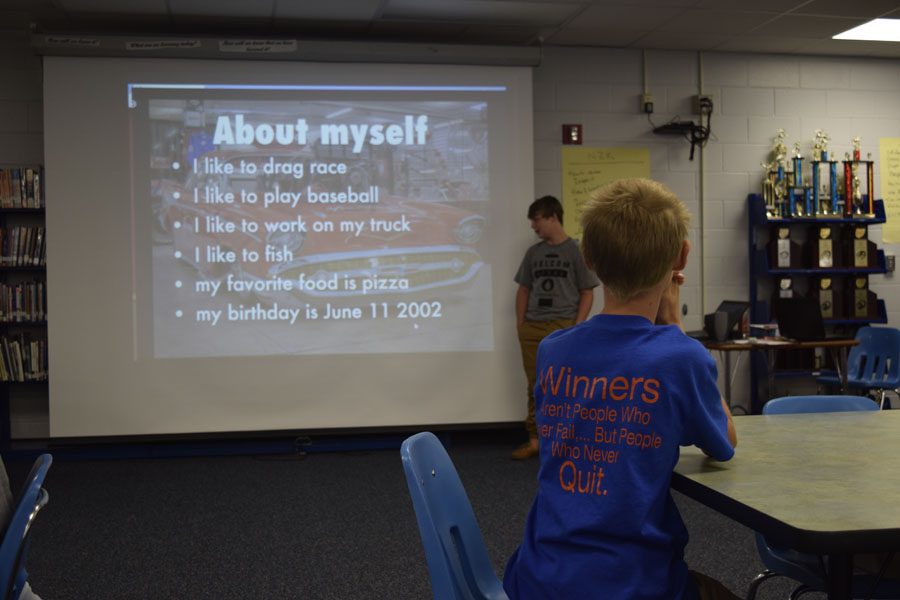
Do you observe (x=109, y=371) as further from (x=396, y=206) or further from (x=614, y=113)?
(x=614, y=113)

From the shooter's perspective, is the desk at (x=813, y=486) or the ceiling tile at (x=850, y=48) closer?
the desk at (x=813, y=486)

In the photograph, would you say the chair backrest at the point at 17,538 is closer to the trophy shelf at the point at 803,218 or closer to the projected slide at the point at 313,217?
the projected slide at the point at 313,217

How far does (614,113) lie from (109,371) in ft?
12.2

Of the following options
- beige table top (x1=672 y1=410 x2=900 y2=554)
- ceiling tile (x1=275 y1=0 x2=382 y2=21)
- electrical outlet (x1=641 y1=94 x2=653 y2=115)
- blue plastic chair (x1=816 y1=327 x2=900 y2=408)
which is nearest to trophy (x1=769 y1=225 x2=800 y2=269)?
blue plastic chair (x1=816 y1=327 x2=900 y2=408)

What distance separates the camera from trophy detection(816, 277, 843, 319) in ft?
20.5

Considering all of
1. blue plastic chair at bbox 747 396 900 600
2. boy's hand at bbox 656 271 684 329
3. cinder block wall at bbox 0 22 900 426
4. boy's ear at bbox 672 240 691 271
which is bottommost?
blue plastic chair at bbox 747 396 900 600

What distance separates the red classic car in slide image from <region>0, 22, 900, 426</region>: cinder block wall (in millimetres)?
911

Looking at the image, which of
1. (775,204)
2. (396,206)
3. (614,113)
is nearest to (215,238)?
(396,206)

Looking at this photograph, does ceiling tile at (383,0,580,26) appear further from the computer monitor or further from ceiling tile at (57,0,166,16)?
the computer monitor

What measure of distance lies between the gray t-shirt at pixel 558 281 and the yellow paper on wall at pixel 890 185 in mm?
2768

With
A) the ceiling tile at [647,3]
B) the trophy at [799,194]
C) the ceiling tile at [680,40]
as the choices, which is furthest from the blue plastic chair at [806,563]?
the trophy at [799,194]

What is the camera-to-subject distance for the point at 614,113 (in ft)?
20.0

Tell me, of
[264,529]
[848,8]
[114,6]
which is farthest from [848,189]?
[114,6]

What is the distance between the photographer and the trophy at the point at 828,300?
625 centimetres
